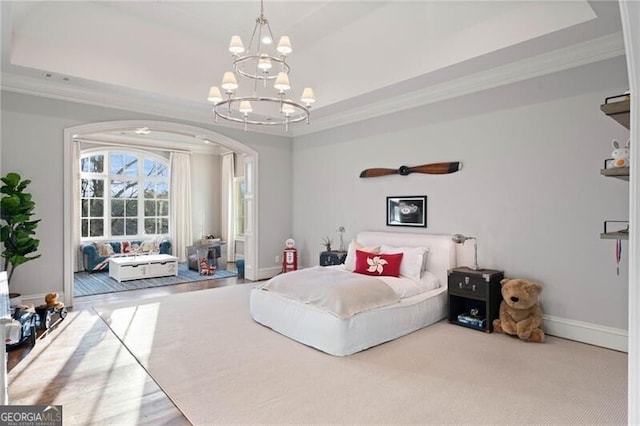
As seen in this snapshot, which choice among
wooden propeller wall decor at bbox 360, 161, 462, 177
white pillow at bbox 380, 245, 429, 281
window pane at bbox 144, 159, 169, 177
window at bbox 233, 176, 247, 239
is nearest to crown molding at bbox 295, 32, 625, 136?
wooden propeller wall decor at bbox 360, 161, 462, 177

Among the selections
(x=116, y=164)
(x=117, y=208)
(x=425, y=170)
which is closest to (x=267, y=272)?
(x=425, y=170)

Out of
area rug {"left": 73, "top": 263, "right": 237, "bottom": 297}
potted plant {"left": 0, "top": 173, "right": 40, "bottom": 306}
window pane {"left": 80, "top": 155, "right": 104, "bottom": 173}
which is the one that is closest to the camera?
potted plant {"left": 0, "top": 173, "right": 40, "bottom": 306}

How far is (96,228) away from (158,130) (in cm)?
421

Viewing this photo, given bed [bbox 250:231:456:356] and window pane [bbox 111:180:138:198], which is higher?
window pane [bbox 111:180:138:198]

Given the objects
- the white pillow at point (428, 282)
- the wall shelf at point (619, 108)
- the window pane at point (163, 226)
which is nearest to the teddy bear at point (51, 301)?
the white pillow at point (428, 282)

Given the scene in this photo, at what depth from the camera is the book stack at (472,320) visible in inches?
163

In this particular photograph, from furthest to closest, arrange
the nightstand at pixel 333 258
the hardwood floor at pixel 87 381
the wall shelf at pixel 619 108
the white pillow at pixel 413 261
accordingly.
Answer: the nightstand at pixel 333 258 < the white pillow at pixel 413 261 < the hardwood floor at pixel 87 381 < the wall shelf at pixel 619 108

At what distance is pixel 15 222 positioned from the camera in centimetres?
432

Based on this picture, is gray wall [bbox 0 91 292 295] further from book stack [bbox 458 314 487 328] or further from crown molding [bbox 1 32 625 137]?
book stack [bbox 458 314 487 328]

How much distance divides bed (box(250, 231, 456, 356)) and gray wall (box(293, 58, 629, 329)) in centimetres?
42

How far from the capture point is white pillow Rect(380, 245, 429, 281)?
4.64 meters

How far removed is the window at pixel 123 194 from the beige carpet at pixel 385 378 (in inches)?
217

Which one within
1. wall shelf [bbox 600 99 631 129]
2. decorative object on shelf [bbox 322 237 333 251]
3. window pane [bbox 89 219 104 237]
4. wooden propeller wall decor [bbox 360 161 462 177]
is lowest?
decorative object on shelf [bbox 322 237 333 251]

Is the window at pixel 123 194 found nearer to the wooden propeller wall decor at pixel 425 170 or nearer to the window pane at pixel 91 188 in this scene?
the window pane at pixel 91 188
